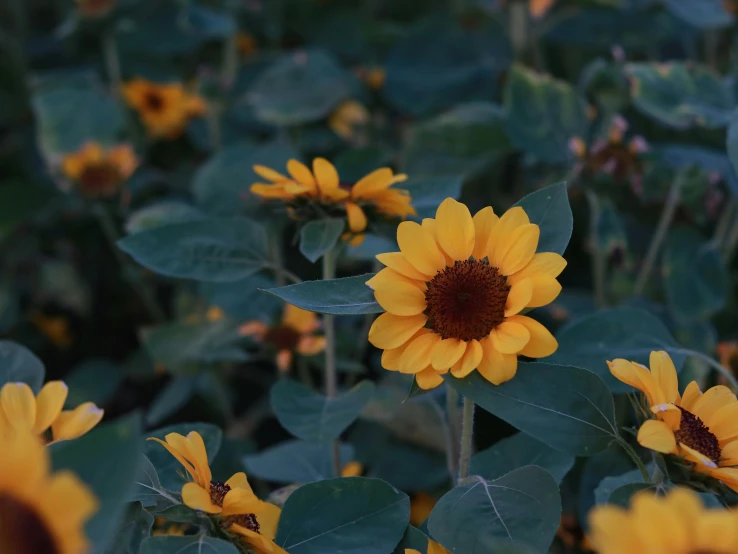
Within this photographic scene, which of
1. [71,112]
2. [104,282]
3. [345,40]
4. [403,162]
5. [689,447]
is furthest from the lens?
[345,40]

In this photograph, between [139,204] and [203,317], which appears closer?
[203,317]

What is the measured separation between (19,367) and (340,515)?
26 centimetres

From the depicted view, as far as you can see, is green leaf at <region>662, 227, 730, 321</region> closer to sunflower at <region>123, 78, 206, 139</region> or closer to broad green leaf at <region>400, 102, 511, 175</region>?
broad green leaf at <region>400, 102, 511, 175</region>

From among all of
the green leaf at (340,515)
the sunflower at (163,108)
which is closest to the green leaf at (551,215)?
the green leaf at (340,515)

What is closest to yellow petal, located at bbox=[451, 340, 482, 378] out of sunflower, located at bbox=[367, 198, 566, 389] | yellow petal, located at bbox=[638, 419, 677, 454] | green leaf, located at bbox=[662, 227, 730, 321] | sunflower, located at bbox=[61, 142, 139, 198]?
sunflower, located at bbox=[367, 198, 566, 389]

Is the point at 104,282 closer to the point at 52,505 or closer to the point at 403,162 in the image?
the point at 403,162

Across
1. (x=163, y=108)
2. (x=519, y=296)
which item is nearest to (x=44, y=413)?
(x=519, y=296)

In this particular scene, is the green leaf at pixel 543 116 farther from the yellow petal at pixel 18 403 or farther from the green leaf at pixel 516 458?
the yellow petal at pixel 18 403

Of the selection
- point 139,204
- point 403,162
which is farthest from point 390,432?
point 139,204

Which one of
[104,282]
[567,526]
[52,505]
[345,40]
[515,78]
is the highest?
[52,505]

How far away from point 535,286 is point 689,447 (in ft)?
0.43

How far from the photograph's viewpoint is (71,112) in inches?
48.4

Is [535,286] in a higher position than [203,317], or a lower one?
higher

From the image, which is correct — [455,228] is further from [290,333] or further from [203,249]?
[290,333]
